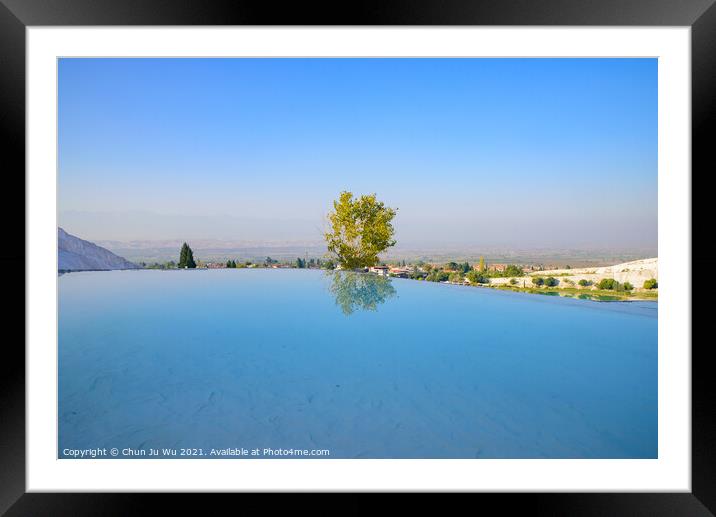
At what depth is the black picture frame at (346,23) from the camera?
2.08 m

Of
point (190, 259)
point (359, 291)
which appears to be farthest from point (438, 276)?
point (190, 259)

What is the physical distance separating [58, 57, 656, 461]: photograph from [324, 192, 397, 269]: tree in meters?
0.07

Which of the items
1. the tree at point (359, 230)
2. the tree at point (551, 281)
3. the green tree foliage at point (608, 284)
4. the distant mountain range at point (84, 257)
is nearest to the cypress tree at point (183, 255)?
the distant mountain range at point (84, 257)

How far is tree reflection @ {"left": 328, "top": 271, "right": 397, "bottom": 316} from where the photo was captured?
8284mm

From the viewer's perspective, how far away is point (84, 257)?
11547mm

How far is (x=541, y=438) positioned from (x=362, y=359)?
234 cm

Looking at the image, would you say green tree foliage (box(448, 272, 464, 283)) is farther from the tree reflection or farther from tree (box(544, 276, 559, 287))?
tree (box(544, 276, 559, 287))

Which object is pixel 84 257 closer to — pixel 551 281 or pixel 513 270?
pixel 513 270

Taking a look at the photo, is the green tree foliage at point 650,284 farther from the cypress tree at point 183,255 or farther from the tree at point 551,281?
the cypress tree at point 183,255

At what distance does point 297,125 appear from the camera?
11.1 meters

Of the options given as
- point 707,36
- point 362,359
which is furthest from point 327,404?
point 707,36

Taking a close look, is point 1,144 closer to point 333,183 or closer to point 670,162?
point 670,162

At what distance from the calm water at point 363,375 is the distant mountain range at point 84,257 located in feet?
9.52

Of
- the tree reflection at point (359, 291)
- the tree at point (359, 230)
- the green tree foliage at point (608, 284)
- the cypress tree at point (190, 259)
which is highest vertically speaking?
the tree at point (359, 230)
